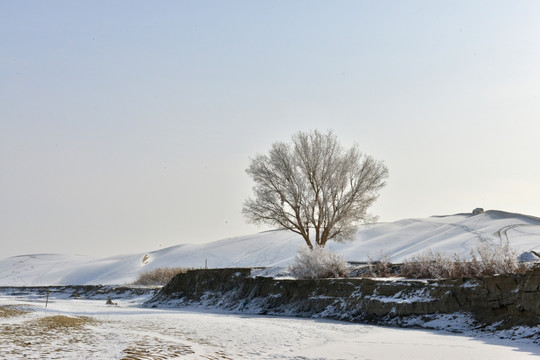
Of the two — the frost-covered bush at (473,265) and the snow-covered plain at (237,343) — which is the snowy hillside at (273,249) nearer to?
the frost-covered bush at (473,265)

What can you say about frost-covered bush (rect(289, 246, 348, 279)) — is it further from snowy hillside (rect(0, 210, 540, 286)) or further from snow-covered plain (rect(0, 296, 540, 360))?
snowy hillside (rect(0, 210, 540, 286))

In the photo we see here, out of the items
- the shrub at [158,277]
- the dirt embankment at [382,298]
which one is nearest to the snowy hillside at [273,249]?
the shrub at [158,277]

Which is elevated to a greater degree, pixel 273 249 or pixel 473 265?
pixel 273 249

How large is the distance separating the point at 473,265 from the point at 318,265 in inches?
305

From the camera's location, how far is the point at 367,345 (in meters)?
14.4

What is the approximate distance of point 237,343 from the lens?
14211 mm

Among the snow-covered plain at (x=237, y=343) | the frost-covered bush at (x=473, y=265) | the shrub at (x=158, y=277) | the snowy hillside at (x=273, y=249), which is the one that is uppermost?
the snowy hillside at (x=273, y=249)

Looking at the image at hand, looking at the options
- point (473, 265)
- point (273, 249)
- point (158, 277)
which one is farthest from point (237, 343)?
point (273, 249)

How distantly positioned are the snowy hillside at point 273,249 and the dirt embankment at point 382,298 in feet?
80.6

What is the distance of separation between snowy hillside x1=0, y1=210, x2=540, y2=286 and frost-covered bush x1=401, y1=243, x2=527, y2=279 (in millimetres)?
26706

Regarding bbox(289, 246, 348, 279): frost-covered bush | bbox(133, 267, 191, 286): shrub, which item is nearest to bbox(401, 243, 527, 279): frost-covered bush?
bbox(289, 246, 348, 279): frost-covered bush

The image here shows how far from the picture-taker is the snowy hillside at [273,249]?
56.2 metres

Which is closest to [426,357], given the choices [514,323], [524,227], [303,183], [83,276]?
[514,323]

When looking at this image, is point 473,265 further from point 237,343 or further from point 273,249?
point 273,249
